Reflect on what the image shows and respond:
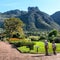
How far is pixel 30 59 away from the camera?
1939cm

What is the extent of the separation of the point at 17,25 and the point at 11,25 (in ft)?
5.01

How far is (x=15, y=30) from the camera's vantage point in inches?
2324

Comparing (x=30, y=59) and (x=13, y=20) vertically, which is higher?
(x=13, y=20)

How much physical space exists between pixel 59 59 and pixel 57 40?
83.6 ft

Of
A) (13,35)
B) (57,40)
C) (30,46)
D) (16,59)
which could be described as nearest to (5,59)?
(16,59)

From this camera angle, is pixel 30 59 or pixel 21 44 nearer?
pixel 30 59

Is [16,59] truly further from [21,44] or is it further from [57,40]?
[57,40]

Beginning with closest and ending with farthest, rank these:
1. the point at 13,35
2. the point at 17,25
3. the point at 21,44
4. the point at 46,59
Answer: the point at 46,59, the point at 21,44, the point at 17,25, the point at 13,35

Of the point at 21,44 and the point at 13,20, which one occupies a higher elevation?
the point at 13,20

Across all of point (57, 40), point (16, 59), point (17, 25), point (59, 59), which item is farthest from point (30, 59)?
point (17, 25)

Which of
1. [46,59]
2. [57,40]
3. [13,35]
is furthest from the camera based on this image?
[13,35]

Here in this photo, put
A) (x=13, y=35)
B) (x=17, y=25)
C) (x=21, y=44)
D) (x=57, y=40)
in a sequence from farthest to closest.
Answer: (x=13, y=35), (x=17, y=25), (x=57, y=40), (x=21, y=44)

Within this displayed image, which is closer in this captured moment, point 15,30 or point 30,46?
point 30,46

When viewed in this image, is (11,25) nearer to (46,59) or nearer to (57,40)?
(57,40)
